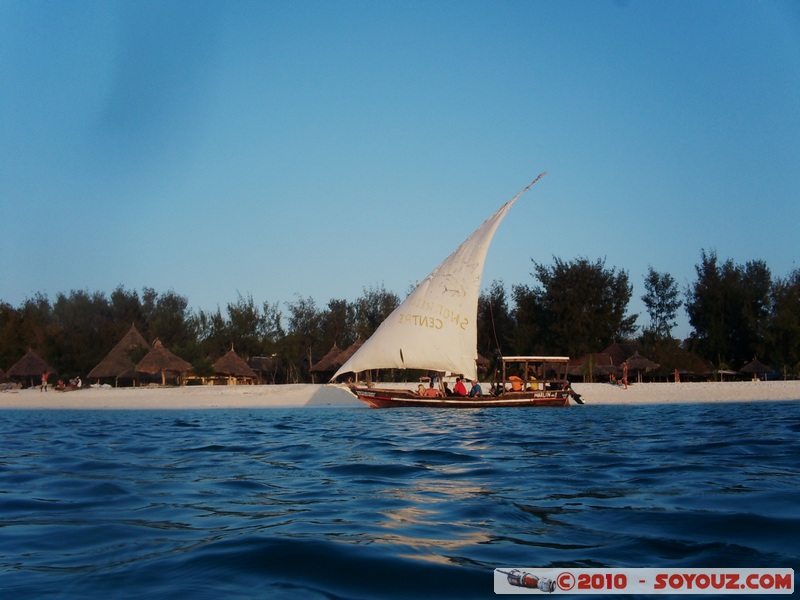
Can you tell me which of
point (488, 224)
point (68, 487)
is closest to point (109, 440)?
point (68, 487)

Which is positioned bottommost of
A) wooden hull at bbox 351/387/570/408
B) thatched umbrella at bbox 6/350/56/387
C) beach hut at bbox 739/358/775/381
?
wooden hull at bbox 351/387/570/408

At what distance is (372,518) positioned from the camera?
4.60m

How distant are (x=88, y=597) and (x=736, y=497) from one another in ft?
12.7

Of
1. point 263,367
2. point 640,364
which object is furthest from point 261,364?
point 640,364

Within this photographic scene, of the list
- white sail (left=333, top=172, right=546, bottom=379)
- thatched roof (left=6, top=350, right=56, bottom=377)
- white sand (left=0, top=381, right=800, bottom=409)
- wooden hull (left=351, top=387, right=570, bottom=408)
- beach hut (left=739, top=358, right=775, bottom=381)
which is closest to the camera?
white sail (left=333, top=172, right=546, bottom=379)

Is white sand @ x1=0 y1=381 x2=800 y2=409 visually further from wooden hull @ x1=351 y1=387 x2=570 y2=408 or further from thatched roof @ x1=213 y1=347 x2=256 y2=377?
thatched roof @ x1=213 y1=347 x2=256 y2=377

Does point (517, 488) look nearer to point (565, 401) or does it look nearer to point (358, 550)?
point (358, 550)

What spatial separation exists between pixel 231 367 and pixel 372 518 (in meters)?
40.3

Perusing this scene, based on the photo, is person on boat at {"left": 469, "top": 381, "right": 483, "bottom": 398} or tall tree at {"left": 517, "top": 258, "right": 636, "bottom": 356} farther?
tall tree at {"left": 517, "top": 258, "right": 636, "bottom": 356}

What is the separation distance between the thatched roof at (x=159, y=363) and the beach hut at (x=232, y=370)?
2550mm

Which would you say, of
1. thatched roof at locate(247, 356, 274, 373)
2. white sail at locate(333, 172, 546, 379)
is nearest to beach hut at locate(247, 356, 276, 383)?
thatched roof at locate(247, 356, 274, 373)

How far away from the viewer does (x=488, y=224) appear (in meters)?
28.9

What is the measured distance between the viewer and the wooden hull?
93.5 ft

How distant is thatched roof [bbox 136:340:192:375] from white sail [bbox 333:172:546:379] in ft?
50.0
